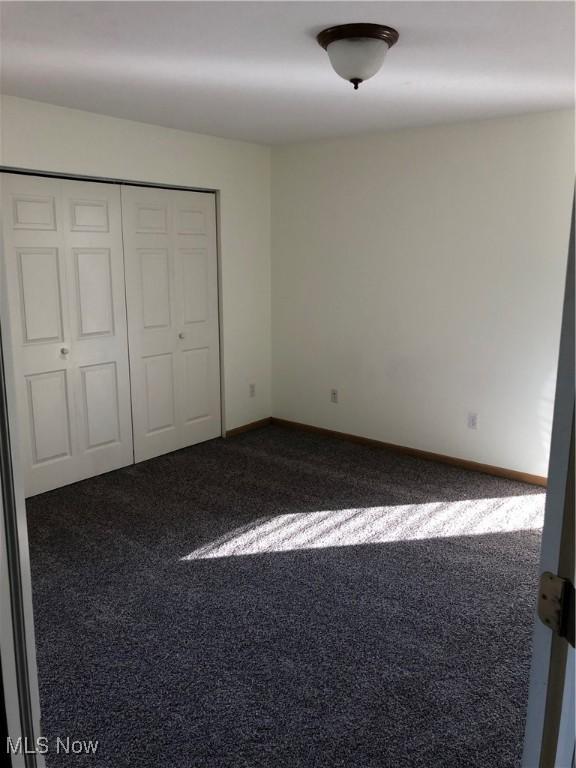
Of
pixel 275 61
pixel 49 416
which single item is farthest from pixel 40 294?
pixel 275 61

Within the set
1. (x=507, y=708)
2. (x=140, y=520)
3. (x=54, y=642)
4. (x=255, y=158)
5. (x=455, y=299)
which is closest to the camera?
(x=507, y=708)

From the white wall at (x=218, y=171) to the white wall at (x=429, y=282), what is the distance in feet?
0.61

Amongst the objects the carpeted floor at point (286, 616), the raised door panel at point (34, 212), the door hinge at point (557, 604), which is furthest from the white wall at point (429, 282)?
the door hinge at point (557, 604)

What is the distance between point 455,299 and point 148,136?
7.77 feet

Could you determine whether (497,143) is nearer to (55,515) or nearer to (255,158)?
(255,158)

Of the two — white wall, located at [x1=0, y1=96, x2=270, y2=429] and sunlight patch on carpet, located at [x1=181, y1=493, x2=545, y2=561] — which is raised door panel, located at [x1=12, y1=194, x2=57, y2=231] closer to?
white wall, located at [x1=0, y1=96, x2=270, y2=429]

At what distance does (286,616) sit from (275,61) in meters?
2.42

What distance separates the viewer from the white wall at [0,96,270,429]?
3695 millimetres

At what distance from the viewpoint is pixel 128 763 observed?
1.97 m

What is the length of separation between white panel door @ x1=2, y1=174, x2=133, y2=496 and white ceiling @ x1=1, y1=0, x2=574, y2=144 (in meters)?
0.62

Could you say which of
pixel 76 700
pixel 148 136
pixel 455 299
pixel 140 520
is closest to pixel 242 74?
pixel 148 136

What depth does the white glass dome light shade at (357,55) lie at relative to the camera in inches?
96.3

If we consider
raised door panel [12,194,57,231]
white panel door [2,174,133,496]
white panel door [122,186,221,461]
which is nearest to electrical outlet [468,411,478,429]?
white panel door [122,186,221,461]

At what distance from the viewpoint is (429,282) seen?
450 centimetres
